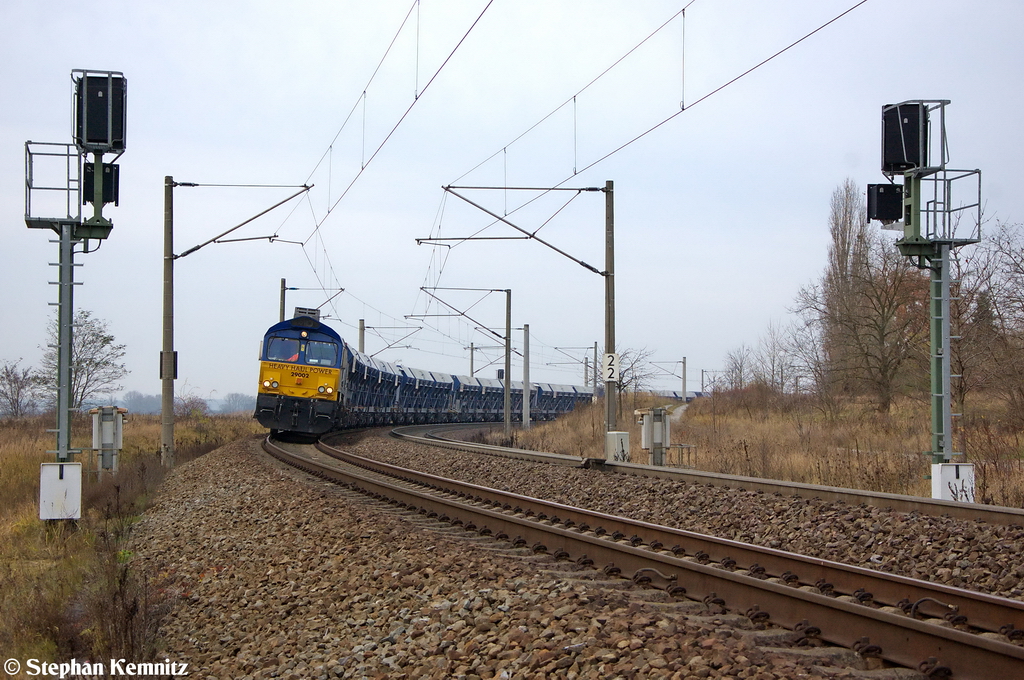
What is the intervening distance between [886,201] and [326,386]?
16.2m

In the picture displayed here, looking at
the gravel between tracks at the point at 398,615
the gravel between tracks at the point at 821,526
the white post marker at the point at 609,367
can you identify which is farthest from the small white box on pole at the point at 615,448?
the gravel between tracks at the point at 398,615

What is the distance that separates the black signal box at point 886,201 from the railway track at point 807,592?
632cm

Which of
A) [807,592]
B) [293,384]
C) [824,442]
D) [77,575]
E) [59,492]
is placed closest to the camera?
[807,592]

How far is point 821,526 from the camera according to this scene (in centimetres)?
902

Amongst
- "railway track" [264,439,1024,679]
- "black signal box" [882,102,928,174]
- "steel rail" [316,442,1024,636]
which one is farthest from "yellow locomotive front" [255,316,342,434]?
"black signal box" [882,102,928,174]

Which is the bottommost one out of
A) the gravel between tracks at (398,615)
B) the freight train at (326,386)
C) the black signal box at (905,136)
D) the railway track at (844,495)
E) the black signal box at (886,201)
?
the gravel between tracks at (398,615)

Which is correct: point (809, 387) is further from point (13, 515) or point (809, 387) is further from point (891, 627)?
point (891, 627)

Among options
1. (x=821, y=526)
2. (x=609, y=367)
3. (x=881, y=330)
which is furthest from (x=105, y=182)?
(x=881, y=330)

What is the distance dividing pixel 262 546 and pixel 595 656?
5.29m

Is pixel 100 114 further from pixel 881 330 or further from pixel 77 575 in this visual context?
pixel 881 330


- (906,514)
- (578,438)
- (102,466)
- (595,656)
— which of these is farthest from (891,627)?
(578,438)

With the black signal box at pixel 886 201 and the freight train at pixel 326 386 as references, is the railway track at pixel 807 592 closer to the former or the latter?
the black signal box at pixel 886 201

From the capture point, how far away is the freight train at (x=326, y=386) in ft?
80.8

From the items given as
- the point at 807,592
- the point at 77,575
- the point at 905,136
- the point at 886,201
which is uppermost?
the point at 905,136
